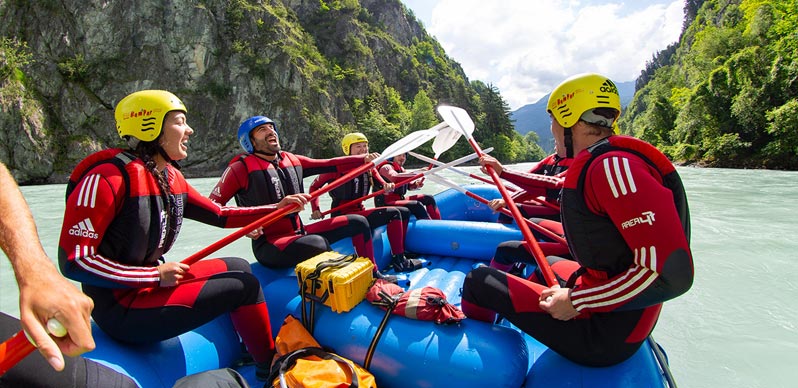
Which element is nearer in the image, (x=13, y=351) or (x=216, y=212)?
(x=13, y=351)

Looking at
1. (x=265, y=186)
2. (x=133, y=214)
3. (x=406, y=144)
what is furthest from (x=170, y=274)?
(x=406, y=144)

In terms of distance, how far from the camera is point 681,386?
259cm

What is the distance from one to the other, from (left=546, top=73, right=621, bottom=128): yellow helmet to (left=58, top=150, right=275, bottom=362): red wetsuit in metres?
2.10

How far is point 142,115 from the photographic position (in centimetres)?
211

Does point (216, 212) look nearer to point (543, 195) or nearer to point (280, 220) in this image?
point (280, 220)

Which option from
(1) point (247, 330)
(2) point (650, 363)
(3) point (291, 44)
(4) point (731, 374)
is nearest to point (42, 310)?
(1) point (247, 330)

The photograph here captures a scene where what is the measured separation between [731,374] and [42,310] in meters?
3.98

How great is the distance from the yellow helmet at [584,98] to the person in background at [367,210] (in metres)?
2.88

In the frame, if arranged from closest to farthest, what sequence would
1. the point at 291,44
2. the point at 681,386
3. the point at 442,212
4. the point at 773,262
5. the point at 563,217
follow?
1. the point at 563,217
2. the point at 681,386
3. the point at 773,262
4. the point at 442,212
5. the point at 291,44

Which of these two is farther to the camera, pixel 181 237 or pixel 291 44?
pixel 291 44

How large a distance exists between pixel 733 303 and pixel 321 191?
15.1 ft

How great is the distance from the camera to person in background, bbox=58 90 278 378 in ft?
5.68

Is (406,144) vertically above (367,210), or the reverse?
(406,144)

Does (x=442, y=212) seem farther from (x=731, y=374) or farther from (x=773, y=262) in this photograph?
(x=773, y=262)
